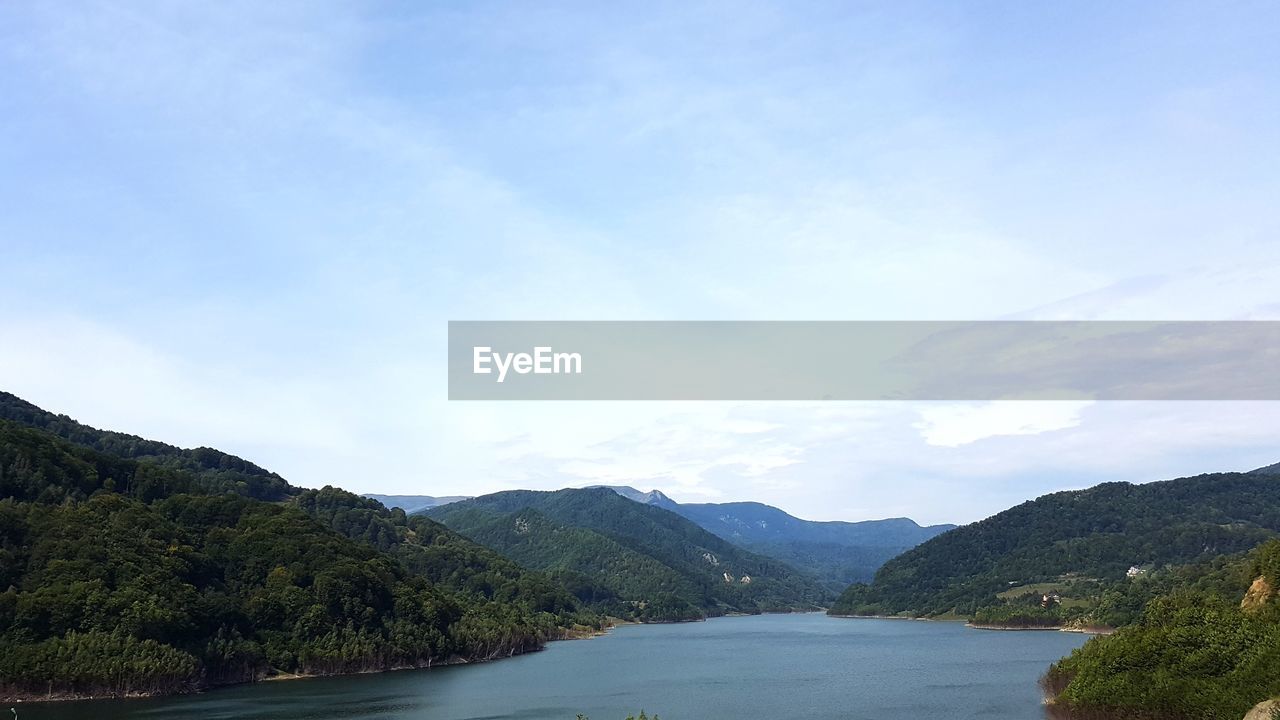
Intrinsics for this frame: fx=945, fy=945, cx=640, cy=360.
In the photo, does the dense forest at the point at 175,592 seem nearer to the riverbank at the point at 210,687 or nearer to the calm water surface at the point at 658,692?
the riverbank at the point at 210,687

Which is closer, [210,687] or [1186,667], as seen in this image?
[1186,667]

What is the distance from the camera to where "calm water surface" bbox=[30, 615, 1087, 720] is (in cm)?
9450

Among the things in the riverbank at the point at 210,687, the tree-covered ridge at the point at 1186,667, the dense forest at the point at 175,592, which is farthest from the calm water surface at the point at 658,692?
the tree-covered ridge at the point at 1186,667

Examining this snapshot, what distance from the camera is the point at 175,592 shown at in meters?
121

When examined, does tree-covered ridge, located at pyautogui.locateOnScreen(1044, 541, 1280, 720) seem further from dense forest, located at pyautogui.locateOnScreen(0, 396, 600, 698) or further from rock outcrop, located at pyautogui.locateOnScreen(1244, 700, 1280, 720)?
dense forest, located at pyautogui.locateOnScreen(0, 396, 600, 698)

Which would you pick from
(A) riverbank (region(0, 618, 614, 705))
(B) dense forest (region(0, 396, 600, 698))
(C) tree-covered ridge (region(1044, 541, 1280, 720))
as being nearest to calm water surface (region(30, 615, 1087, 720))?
(A) riverbank (region(0, 618, 614, 705))

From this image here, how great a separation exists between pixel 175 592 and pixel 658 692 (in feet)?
207

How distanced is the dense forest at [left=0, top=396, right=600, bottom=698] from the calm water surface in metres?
5.35

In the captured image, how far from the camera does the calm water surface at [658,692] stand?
94.5 meters

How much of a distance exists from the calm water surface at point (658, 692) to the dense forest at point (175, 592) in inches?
211

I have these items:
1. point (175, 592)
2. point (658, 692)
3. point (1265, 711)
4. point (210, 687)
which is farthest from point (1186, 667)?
point (175, 592)

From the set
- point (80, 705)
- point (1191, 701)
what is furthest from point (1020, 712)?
point (80, 705)

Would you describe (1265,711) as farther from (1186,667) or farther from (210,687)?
(210,687)

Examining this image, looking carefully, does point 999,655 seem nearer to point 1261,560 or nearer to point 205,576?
point 1261,560
